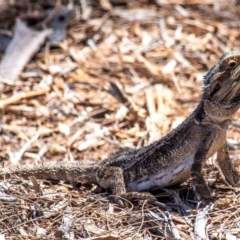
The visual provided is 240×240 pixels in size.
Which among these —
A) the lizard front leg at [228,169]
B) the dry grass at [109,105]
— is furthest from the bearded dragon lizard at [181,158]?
the dry grass at [109,105]

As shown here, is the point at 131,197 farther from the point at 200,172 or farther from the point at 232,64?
the point at 232,64

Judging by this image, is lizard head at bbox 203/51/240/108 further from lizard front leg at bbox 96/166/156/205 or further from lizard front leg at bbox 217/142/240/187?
lizard front leg at bbox 96/166/156/205

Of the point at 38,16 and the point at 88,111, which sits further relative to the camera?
the point at 38,16

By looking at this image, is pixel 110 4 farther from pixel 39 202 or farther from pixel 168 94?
pixel 39 202

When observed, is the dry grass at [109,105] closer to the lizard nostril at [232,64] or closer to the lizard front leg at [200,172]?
the lizard front leg at [200,172]

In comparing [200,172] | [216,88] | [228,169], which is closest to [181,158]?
[200,172]

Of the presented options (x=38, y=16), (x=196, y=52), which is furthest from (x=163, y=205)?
(x=38, y=16)
